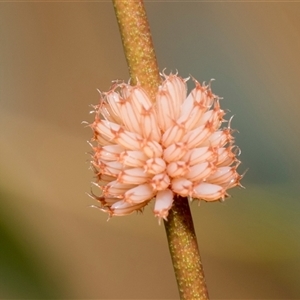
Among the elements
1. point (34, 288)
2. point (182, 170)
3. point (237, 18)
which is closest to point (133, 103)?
point (182, 170)

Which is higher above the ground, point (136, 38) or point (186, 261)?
point (136, 38)

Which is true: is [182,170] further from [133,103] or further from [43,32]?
[43,32]

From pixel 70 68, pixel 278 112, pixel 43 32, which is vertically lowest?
pixel 278 112

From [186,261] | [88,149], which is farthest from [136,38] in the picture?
[88,149]

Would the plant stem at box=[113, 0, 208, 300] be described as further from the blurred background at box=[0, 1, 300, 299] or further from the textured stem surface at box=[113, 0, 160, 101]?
the blurred background at box=[0, 1, 300, 299]

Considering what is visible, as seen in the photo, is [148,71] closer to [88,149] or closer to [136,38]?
[136,38]

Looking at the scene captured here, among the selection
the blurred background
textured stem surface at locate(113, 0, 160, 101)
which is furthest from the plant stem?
the blurred background

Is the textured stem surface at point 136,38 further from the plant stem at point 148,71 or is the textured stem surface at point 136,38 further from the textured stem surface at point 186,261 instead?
the textured stem surface at point 186,261
